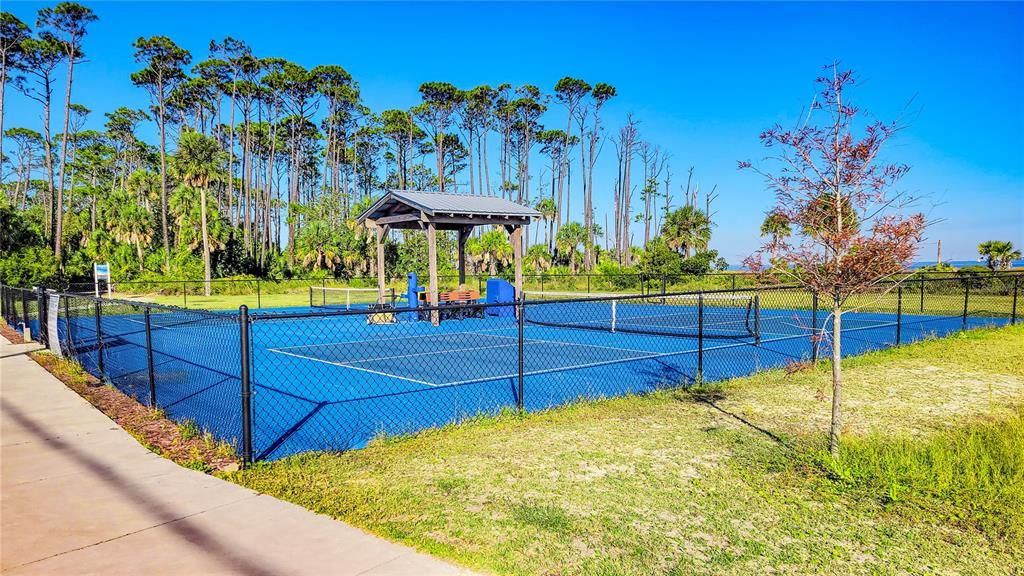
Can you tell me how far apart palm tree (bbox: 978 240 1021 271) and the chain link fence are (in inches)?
727

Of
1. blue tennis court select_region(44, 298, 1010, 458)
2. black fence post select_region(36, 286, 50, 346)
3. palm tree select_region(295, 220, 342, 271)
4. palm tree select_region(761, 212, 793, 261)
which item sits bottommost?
blue tennis court select_region(44, 298, 1010, 458)

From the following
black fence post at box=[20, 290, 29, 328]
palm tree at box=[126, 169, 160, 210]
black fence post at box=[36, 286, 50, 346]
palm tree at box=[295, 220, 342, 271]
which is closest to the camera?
black fence post at box=[36, 286, 50, 346]

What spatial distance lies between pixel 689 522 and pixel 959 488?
2.11m

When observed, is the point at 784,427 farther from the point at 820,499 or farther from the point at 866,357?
the point at 866,357

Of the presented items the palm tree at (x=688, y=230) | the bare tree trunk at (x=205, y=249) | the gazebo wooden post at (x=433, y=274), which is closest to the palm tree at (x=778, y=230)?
the gazebo wooden post at (x=433, y=274)

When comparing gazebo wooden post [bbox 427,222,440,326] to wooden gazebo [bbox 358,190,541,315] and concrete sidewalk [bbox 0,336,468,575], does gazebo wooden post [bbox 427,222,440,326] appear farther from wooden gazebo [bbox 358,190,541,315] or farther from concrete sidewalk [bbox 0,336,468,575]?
concrete sidewalk [bbox 0,336,468,575]

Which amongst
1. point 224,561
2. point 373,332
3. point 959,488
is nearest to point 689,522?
point 959,488

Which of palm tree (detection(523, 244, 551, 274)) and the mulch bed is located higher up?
palm tree (detection(523, 244, 551, 274))

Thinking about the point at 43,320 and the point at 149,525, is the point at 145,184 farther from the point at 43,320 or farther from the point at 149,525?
the point at 149,525

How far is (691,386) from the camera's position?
26.9ft

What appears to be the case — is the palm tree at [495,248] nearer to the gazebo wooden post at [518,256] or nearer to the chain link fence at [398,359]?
the gazebo wooden post at [518,256]

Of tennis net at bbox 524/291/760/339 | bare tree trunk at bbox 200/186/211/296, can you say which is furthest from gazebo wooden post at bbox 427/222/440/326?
bare tree trunk at bbox 200/186/211/296

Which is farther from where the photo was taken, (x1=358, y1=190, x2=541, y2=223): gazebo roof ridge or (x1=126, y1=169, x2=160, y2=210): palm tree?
(x1=126, y1=169, x2=160, y2=210): palm tree

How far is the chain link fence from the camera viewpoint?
655 cm
